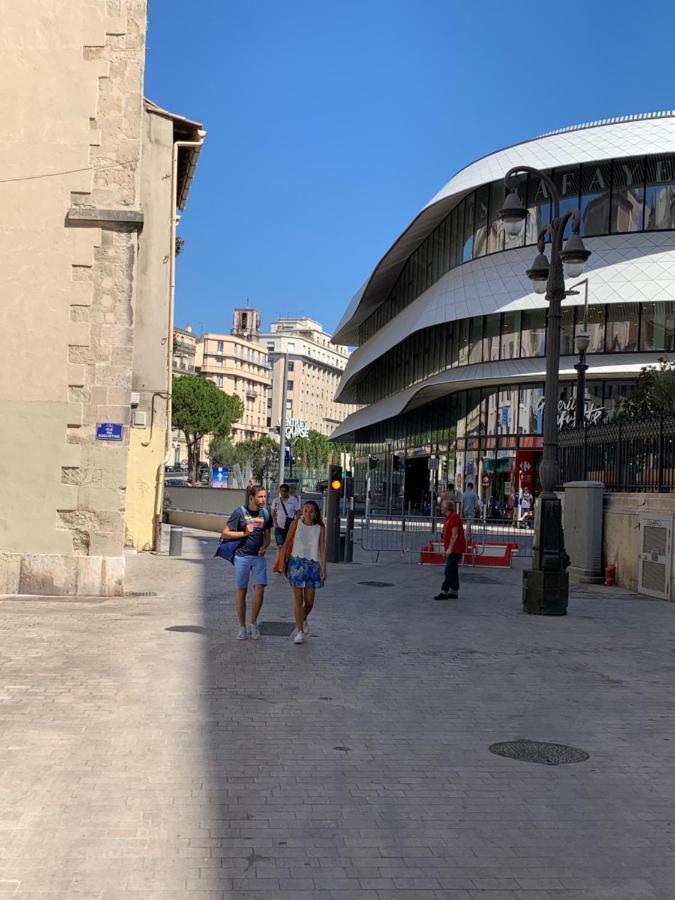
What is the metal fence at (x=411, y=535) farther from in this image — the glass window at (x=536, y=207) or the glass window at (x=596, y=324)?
the glass window at (x=536, y=207)

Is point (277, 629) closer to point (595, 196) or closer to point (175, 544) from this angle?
point (175, 544)

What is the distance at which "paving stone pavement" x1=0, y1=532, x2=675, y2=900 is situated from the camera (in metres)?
4.54

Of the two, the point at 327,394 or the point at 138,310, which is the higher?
the point at 327,394

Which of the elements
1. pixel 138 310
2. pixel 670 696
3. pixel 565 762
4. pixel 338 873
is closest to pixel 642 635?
pixel 670 696

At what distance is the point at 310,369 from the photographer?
6772 inches

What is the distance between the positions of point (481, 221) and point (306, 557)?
39.2 m

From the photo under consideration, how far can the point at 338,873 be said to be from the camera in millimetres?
4527

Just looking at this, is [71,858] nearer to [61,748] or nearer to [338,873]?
[338,873]

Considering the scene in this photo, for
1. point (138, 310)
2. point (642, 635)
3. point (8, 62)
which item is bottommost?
point (642, 635)

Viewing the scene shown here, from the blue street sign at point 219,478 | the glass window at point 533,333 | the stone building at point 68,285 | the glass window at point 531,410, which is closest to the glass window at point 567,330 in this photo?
the glass window at point 533,333

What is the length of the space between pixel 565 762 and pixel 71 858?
11.0ft

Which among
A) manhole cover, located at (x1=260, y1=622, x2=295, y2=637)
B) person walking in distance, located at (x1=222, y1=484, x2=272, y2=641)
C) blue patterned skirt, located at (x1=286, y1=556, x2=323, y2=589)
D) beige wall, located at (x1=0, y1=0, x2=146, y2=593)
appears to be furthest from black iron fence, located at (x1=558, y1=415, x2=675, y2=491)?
beige wall, located at (x1=0, y1=0, x2=146, y2=593)

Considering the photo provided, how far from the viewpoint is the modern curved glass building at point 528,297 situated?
4275cm

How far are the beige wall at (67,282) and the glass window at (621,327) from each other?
102 feet
